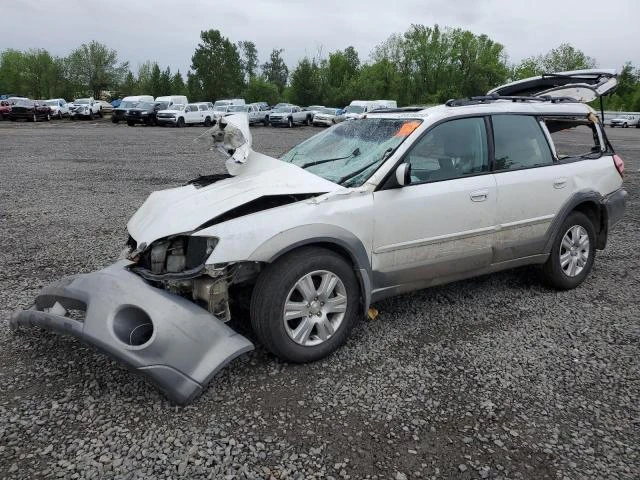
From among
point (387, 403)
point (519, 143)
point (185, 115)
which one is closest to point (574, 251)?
point (519, 143)

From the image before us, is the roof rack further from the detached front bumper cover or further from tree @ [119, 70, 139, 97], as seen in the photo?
tree @ [119, 70, 139, 97]

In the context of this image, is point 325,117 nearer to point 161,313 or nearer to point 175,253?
point 175,253

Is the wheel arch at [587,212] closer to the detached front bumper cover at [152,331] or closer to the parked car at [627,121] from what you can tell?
the detached front bumper cover at [152,331]

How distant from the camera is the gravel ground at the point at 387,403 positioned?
255 cm

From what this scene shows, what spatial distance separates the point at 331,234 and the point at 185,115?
34.3m

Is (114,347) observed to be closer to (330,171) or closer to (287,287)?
(287,287)

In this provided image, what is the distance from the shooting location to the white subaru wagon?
10.1 ft

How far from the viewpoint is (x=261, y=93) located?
69188 millimetres

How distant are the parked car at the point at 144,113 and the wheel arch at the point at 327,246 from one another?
34.2 m

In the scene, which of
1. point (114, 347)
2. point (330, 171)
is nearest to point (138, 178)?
point (330, 171)

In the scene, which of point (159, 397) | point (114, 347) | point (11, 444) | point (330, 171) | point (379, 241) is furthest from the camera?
point (330, 171)

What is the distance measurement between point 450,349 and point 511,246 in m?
1.19

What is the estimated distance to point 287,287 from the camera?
3.26 meters

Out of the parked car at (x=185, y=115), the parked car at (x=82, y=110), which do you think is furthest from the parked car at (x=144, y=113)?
the parked car at (x=82, y=110)
